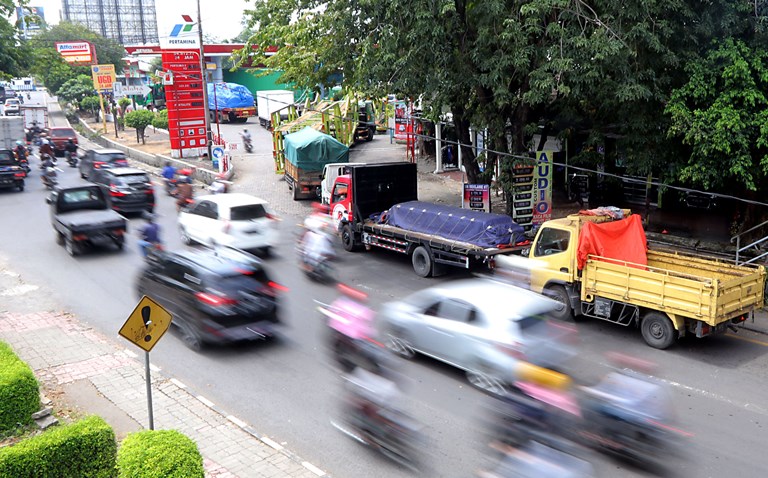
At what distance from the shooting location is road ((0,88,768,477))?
840 centimetres

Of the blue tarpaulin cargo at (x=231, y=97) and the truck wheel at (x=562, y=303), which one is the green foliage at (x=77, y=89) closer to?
the blue tarpaulin cargo at (x=231, y=97)

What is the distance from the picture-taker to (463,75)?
54.7 feet

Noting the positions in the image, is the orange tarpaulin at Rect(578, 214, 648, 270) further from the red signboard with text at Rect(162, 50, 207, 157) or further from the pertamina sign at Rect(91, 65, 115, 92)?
the pertamina sign at Rect(91, 65, 115, 92)

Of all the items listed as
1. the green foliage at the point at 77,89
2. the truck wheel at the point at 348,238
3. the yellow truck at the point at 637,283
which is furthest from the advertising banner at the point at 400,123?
the green foliage at the point at 77,89

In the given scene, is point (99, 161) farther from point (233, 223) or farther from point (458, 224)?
point (458, 224)

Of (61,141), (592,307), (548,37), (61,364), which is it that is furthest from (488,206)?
(61,141)

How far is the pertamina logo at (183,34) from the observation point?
34062mm

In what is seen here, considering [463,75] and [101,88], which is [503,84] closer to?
[463,75]

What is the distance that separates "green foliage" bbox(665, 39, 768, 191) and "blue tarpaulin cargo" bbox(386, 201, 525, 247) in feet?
13.2

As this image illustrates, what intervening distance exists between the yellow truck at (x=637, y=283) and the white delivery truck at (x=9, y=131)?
98.6ft

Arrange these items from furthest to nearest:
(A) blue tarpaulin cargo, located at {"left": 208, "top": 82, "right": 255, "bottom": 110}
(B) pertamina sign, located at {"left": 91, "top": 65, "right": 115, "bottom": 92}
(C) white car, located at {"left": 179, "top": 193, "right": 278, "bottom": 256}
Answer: (A) blue tarpaulin cargo, located at {"left": 208, "top": 82, "right": 255, "bottom": 110}
(B) pertamina sign, located at {"left": 91, "top": 65, "right": 115, "bottom": 92}
(C) white car, located at {"left": 179, "top": 193, "right": 278, "bottom": 256}

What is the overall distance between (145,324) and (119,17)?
144464mm

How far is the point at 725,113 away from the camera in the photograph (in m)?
13.9

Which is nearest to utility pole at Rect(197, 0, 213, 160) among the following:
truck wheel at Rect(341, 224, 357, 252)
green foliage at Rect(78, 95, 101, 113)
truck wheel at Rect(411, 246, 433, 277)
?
truck wheel at Rect(341, 224, 357, 252)
